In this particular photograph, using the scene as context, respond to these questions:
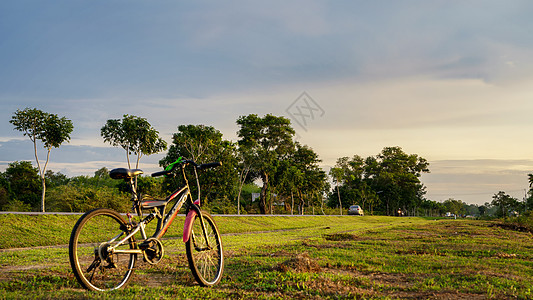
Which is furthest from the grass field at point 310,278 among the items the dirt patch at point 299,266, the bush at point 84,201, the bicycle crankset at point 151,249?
the bush at point 84,201

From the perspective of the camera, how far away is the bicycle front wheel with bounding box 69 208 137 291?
4593 millimetres

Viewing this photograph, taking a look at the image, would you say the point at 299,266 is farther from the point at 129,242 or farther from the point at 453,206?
the point at 453,206

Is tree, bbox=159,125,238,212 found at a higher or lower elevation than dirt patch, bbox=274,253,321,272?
higher

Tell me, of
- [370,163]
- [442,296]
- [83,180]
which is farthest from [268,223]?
[370,163]

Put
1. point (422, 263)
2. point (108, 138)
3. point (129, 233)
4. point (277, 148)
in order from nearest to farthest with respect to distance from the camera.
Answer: point (129, 233) → point (422, 263) → point (108, 138) → point (277, 148)

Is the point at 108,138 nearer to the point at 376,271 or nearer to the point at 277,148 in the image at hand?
the point at 277,148

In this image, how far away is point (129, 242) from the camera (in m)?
5.11

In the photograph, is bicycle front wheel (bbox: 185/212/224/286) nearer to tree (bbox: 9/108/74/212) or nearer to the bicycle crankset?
the bicycle crankset

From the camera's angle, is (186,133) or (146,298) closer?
(146,298)

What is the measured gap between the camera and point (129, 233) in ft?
16.5

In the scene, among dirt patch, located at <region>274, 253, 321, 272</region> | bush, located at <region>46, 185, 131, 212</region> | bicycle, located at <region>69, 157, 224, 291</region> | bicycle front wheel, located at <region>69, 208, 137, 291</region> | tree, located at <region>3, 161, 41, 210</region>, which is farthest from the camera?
tree, located at <region>3, 161, 41, 210</region>

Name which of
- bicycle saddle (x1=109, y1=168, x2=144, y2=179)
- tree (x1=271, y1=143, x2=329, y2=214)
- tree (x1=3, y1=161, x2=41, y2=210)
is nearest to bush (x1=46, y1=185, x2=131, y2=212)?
tree (x1=3, y1=161, x2=41, y2=210)

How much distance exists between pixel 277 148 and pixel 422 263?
150 feet

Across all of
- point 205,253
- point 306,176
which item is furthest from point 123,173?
point 306,176
